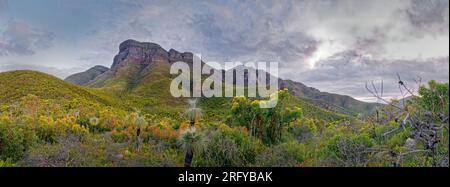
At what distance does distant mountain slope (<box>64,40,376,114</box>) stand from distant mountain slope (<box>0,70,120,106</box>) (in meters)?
11.8

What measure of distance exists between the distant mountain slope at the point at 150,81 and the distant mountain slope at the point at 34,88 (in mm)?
11784

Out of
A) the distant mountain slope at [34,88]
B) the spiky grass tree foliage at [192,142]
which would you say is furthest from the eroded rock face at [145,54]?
the spiky grass tree foliage at [192,142]

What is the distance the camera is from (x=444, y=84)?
31.4 ft

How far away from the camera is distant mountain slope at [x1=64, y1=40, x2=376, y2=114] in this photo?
→ 2918 inches

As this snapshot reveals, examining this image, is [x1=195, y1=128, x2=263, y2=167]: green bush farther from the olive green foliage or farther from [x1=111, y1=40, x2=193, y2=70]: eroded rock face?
[x1=111, y1=40, x2=193, y2=70]: eroded rock face

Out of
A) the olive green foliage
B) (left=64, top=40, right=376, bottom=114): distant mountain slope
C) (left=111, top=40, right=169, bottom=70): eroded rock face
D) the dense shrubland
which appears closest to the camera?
the dense shrubland

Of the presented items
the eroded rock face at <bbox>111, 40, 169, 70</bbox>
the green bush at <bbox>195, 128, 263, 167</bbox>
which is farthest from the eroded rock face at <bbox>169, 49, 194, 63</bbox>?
the green bush at <bbox>195, 128, 263, 167</bbox>

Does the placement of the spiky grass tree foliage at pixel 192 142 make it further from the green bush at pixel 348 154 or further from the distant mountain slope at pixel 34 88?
the distant mountain slope at pixel 34 88

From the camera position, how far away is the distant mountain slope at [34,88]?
4419 cm

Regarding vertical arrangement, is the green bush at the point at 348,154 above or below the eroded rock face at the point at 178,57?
below
